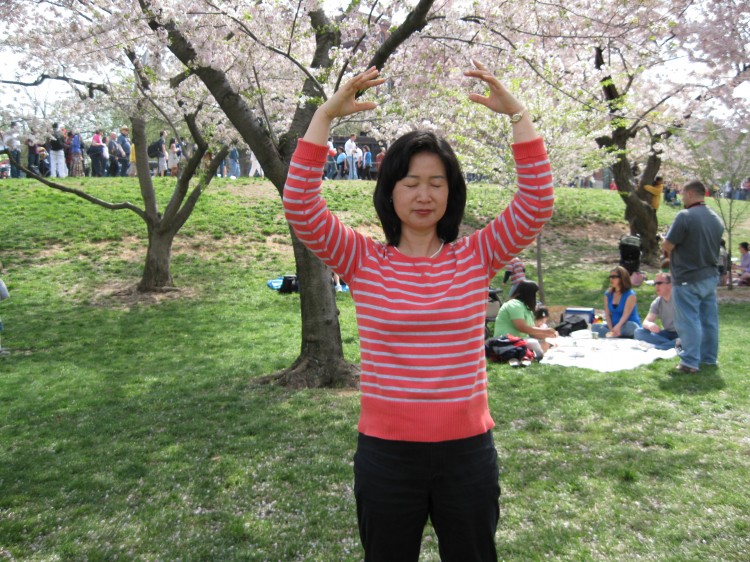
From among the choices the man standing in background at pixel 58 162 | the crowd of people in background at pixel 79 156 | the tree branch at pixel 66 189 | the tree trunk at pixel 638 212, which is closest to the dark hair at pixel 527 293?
the tree branch at pixel 66 189

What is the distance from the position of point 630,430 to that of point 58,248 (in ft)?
43.2

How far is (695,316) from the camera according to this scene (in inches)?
282

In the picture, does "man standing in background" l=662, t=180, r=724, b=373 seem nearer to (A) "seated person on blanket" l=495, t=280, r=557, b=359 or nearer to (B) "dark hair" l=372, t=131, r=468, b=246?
(A) "seated person on blanket" l=495, t=280, r=557, b=359

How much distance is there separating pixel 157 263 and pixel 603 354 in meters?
8.47

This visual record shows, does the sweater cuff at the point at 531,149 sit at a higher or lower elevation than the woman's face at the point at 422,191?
higher

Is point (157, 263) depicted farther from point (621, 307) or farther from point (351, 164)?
point (351, 164)

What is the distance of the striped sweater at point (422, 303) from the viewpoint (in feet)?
6.52

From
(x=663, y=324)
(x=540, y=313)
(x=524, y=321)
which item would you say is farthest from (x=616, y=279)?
(x=524, y=321)

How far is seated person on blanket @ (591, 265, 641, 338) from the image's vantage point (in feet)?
30.8

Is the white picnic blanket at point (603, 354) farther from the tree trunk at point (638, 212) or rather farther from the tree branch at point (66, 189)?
the tree trunk at point (638, 212)

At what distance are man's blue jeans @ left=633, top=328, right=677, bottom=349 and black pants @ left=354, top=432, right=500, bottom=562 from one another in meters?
7.27

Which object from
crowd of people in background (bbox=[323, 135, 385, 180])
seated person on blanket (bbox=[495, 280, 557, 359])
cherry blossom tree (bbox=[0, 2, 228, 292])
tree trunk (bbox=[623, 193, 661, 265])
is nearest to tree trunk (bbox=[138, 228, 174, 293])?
cherry blossom tree (bbox=[0, 2, 228, 292])

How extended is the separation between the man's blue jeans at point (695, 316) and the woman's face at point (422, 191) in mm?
5820

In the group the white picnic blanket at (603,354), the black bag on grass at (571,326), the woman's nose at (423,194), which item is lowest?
the black bag on grass at (571,326)
